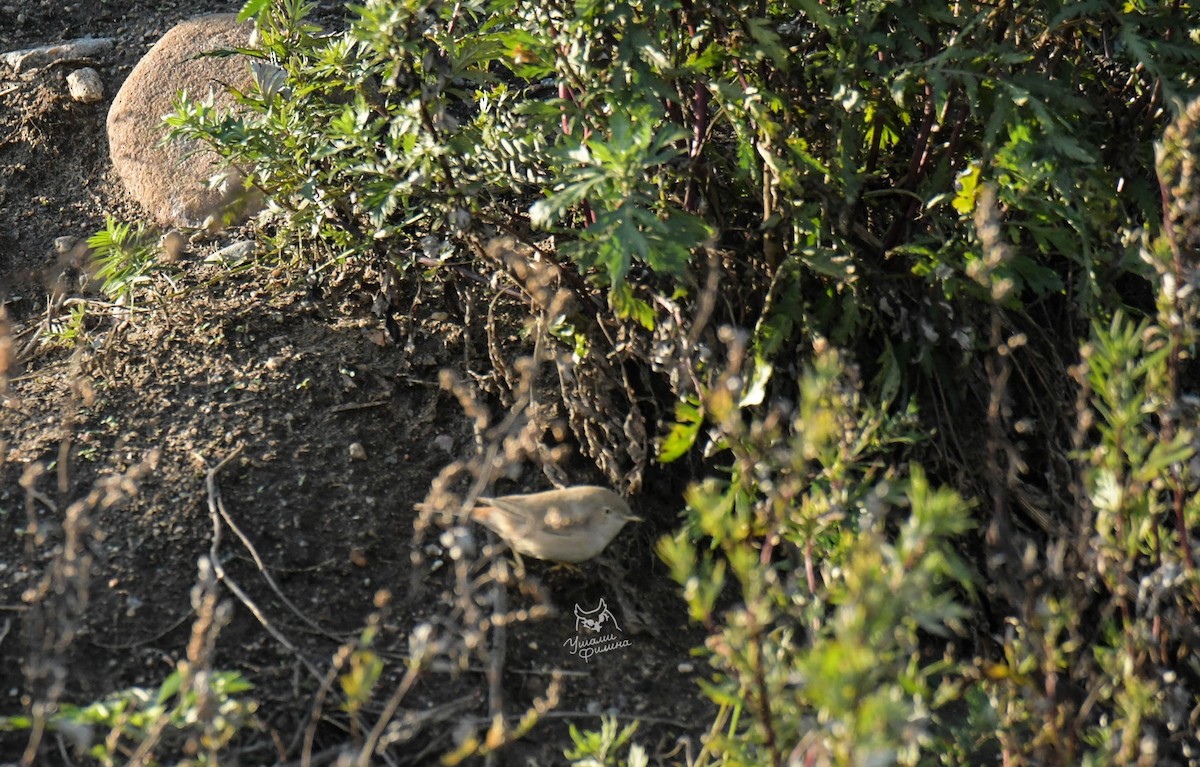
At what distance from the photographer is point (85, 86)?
174 inches

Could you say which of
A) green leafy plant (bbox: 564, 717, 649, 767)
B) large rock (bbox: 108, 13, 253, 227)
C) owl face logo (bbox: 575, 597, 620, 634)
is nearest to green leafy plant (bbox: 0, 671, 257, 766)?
green leafy plant (bbox: 564, 717, 649, 767)

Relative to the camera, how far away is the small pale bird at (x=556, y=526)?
277 cm

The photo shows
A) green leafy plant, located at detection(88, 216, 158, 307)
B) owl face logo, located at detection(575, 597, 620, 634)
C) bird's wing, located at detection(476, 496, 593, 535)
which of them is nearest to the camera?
bird's wing, located at detection(476, 496, 593, 535)

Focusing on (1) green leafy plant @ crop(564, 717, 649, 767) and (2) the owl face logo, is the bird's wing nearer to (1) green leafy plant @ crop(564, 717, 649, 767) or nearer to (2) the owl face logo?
(2) the owl face logo

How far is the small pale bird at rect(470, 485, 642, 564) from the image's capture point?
277cm

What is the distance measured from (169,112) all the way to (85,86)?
1.61 feet

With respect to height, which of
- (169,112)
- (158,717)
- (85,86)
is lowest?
(85,86)

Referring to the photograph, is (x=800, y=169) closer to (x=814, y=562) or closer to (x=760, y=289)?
(x=760, y=289)

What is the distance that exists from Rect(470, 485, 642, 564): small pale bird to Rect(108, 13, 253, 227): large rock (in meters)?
1.72

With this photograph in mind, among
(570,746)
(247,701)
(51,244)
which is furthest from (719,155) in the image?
(51,244)

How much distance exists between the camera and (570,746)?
8.80 feet

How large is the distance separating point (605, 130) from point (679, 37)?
30cm

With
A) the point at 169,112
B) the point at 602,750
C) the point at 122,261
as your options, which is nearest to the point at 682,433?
the point at 602,750

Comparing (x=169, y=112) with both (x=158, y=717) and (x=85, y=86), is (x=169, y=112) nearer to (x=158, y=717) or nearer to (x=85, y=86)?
(x=85, y=86)
